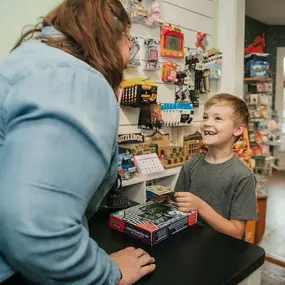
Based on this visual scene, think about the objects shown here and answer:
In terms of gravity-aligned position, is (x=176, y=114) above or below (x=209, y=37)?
below

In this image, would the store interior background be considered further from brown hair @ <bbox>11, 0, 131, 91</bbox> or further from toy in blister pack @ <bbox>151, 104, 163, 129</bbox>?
brown hair @ <bbox>11, 0, 131, 91</bbox>

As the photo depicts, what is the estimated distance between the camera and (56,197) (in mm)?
457

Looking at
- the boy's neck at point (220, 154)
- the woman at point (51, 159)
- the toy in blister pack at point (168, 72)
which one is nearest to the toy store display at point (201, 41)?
the toy in blister pack at point (168, 72)

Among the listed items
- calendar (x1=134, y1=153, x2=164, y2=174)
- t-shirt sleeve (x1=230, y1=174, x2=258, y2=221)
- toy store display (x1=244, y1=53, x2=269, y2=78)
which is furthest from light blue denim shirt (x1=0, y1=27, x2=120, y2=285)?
toy store display (x1=244, y1=53, x2=269, y2=78)

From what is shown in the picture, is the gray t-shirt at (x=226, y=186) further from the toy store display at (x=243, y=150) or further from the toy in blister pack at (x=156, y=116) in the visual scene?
the toy store display at (x=243, y=150)

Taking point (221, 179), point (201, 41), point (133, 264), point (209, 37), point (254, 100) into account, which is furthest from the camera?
point (254, 100)

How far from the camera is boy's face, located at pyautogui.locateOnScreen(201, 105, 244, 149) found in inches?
56.8

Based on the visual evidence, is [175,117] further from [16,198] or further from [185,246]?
[16,198]

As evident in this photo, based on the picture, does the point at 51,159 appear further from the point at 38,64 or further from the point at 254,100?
the point at 254,100

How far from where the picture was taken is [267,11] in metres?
4.76

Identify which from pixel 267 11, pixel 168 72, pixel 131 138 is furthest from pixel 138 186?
pixel 267 11

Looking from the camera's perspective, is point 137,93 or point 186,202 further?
point 137,93

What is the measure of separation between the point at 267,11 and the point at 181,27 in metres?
3.20

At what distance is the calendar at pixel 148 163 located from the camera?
1853mm
